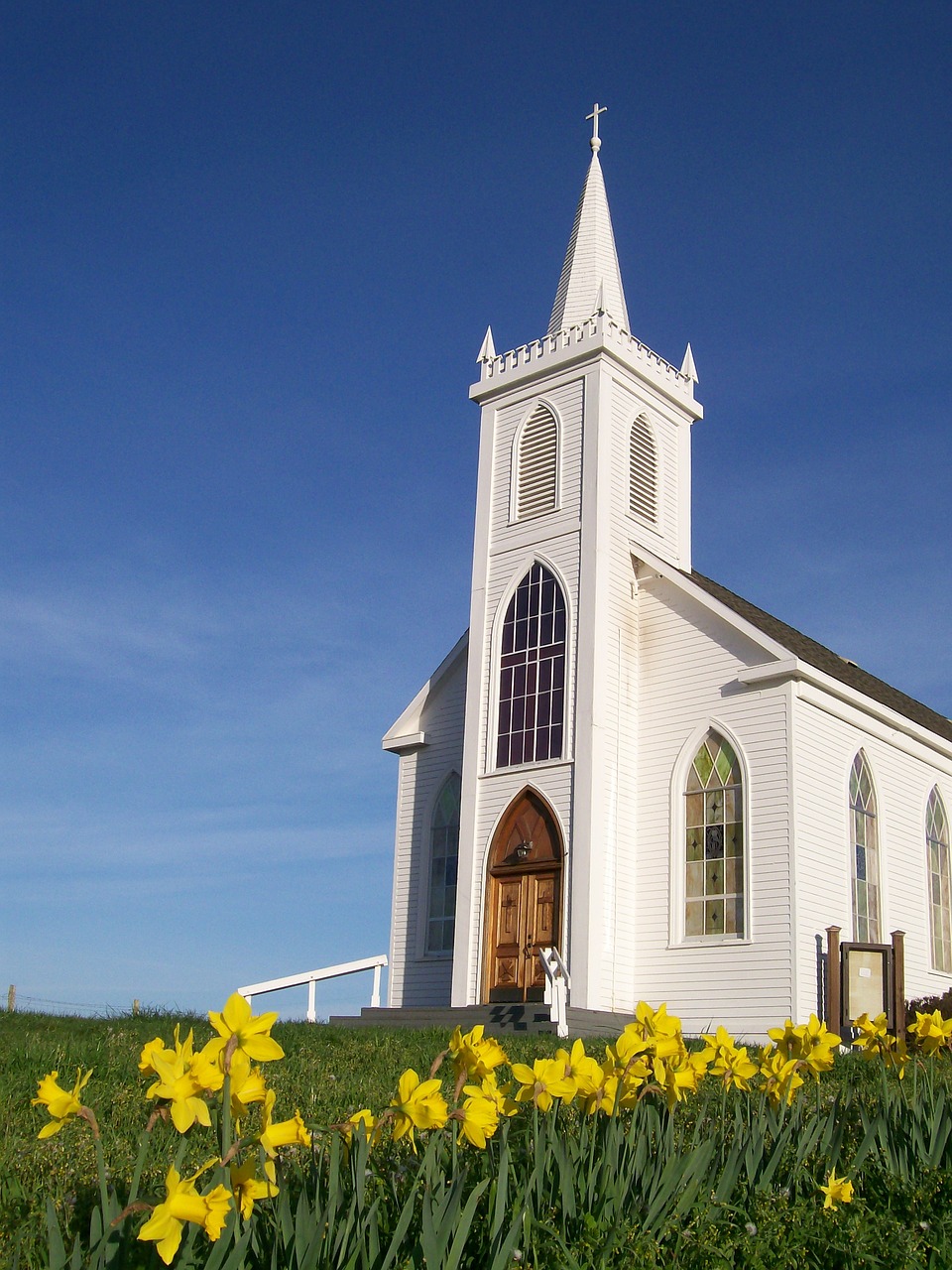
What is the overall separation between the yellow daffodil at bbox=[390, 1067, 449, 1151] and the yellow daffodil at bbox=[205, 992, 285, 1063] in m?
0.52

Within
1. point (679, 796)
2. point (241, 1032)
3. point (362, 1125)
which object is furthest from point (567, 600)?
point (241, 1032)

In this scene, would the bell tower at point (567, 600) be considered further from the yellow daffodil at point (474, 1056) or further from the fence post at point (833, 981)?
the yellow daffodil at point (474, 1056)

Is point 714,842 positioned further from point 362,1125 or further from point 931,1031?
point 362,1125

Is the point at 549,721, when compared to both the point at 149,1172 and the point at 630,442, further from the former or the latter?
the point at 149,1172

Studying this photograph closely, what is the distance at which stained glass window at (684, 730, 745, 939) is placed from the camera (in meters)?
20.1

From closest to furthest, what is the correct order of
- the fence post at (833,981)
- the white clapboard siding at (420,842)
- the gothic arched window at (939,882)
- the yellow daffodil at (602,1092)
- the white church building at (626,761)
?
1. the yellow daffodil at (602,1092)
2. the fence post at (833,981)
3. the white church building at (626,761)
4. the white clapboard siding at (420,842)
5. the gothic arched window at (939,882)

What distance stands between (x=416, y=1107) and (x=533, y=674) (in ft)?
61.4

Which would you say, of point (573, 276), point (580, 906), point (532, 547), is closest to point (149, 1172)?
point (580, 906)

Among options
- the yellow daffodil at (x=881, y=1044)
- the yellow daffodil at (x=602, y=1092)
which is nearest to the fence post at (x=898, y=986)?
the yellow daffodil at (x=881, y=1044)

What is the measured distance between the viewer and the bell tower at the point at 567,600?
2102 cm

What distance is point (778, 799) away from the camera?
781 inches

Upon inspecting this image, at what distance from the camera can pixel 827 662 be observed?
24.5m

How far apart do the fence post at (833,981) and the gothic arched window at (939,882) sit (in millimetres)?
5216

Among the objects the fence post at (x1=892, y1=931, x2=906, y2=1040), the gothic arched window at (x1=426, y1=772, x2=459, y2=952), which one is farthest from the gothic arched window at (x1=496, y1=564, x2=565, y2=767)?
the fence post at (x1=892, y1=931, x2=906, y2=1040)
